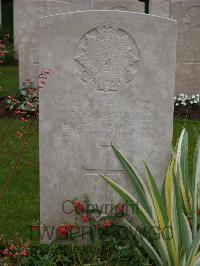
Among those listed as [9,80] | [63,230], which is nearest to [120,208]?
[63,230]

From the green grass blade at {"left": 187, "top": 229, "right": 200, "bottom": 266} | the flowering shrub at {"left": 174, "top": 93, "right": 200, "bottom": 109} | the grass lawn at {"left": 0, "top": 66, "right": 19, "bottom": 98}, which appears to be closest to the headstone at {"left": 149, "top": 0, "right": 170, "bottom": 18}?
the grass lawn at {"left": 0, "top": 66, "right": 19, "bottom": 98}

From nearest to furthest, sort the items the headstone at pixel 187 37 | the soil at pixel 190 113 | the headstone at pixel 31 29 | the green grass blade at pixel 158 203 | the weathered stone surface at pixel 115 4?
the green grass blade at pixel 158 203 → the soil at pixel 190 113 → the headstone at pixel 31 29 → the headstone at pixel 187 37 → the weathered stone surface at pixel 115 4

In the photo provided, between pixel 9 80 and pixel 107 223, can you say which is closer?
pixel 107 223

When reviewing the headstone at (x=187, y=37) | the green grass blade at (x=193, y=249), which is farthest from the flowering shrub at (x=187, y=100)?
the green grass blade at (x=193, y=249)

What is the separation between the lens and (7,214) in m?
4.65

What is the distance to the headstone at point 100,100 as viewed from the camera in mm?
3518

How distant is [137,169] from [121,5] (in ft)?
21.4

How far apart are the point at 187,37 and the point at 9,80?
430 centimetres

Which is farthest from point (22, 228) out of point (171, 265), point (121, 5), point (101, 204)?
point (121, 5)

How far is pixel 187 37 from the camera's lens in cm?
853

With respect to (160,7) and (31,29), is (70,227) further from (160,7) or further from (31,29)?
(160,7)

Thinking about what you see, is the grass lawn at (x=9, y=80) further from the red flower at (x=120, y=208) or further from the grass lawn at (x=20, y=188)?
the red flower at (x=120, y=208)

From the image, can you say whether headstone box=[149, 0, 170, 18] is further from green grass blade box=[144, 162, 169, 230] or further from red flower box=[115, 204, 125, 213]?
green grass blade box=[144, 162, 169, 230]

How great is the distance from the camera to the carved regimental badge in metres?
3.53
